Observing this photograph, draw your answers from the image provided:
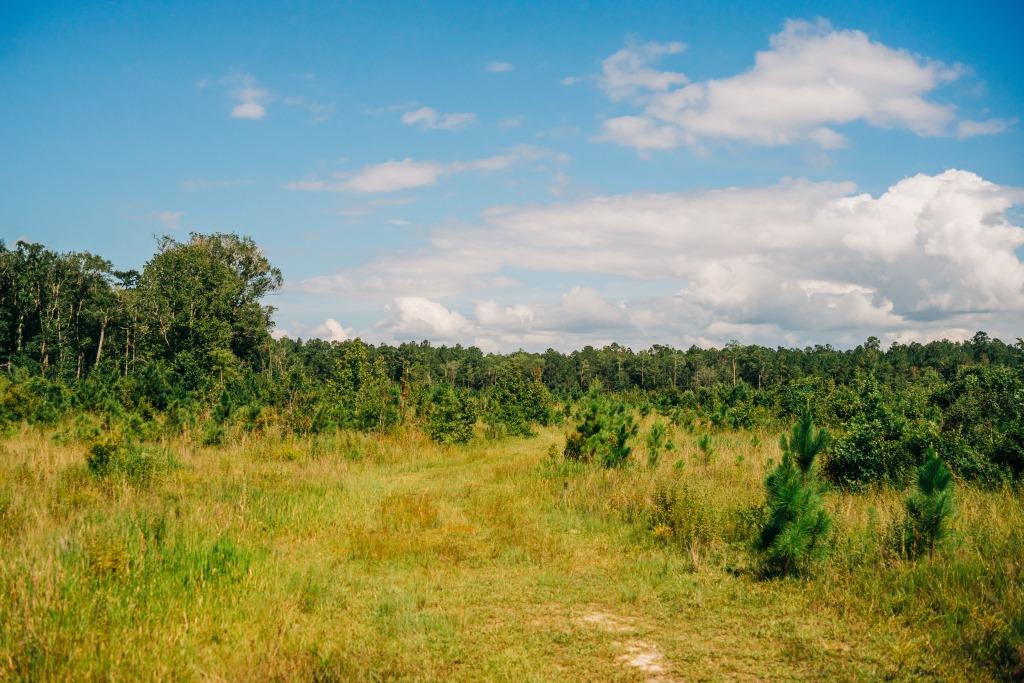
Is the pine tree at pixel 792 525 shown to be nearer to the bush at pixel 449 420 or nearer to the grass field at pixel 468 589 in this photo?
the grass field at pixel 468 589

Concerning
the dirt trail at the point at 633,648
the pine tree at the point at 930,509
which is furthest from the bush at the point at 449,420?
the pine tree at the point at 930,509

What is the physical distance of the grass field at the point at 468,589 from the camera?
14.5ft

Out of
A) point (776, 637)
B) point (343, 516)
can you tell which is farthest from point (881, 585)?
point (343, 516)

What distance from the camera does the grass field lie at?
443 centimetres

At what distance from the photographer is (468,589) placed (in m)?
6.25

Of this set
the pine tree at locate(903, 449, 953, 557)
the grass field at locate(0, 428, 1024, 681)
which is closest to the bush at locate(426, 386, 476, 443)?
the grass field at locate(0, 428, 1024, 681)

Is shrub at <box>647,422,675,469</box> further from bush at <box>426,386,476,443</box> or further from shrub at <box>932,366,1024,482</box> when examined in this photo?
bush at <box>426,386,476,443</box>

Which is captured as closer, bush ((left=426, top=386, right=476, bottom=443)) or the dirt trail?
the dirt trail

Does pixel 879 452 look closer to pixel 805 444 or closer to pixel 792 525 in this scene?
pixel 805 444

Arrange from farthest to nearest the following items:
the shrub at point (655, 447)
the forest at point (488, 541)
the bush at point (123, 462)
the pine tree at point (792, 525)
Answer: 1. the shrub at point (655, 447)
2. the bush at point (123, 462)
3. the pine tree at point (792, 525)
4. the forest at point (488, 541)

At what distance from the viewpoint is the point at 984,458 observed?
404 inches

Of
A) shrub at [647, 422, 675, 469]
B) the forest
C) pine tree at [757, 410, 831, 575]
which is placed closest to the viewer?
the forest

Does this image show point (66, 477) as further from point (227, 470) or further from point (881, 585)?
point (881, 585)

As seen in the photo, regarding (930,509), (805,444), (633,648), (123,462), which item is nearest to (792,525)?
(805,444)
